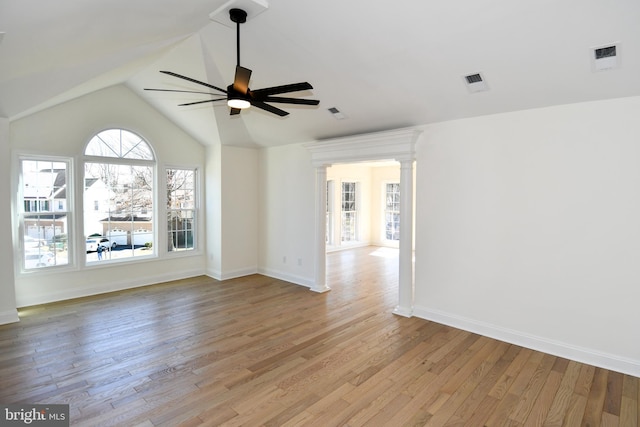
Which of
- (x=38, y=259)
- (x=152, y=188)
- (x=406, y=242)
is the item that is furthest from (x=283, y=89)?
(x=38, y=259)

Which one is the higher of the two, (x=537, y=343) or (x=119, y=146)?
(x=119, y=146)

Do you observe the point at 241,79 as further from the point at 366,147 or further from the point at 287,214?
the point at 287,214

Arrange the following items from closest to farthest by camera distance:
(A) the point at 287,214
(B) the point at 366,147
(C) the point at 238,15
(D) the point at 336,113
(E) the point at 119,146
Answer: (C) the point at 238,15 < (D) the point at 336,113 < (B) the point at 366,147 < (E) the point at 119,146 < (A) the point at 287,214

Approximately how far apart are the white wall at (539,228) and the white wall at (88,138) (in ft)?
14.2

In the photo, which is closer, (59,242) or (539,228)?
(539,228)

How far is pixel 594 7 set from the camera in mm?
2283

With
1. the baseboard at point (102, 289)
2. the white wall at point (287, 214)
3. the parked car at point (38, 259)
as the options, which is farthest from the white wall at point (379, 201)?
the parked car at point (38, 259)

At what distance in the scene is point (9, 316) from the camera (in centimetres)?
412

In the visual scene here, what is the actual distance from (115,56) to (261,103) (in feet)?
5.99

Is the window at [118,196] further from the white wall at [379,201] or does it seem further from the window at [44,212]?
the white wall at [379,201]

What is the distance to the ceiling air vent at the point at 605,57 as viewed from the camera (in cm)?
260

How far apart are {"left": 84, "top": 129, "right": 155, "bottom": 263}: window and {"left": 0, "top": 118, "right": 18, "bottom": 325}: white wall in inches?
48.2

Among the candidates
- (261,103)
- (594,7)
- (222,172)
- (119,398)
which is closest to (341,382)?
(119,398)

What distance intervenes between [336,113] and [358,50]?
1.34m
